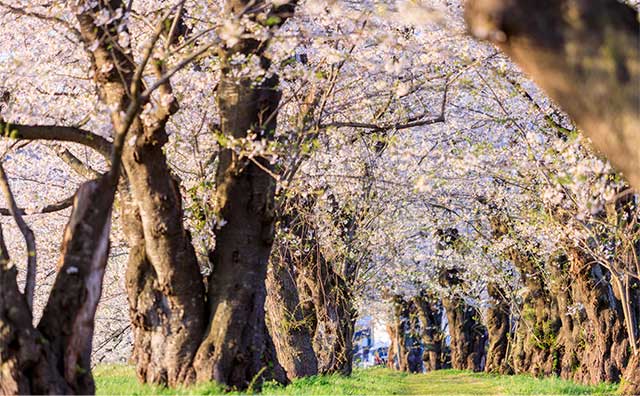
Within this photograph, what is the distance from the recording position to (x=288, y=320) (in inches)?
836

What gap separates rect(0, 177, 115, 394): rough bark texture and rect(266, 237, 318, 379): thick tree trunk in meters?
11.1

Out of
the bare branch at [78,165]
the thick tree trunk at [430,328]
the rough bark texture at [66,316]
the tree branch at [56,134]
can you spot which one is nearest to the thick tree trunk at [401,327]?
the thick tree trunk at [430,328]

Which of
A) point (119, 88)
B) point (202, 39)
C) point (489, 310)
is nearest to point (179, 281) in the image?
point (119, 88)

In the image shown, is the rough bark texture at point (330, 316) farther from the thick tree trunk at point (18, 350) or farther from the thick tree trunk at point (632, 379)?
the thick tree trunk at point (18, 350)

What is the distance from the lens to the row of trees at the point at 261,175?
32.7 ft

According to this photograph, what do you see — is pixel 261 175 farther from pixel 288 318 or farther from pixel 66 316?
pixel 288 318

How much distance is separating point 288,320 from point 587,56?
16.7 metres

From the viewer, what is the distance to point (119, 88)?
40.9ft

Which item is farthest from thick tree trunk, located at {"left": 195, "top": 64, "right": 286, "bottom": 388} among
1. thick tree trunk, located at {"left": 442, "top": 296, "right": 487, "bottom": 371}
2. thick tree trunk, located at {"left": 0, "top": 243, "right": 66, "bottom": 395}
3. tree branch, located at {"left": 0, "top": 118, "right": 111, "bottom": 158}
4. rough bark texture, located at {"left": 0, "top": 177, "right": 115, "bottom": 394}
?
thick tree trunk, located at {"left": 442, "top": 296, "right": 487, "bottom": 371}

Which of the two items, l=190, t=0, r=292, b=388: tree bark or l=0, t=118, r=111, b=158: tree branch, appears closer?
l=0, t=118, r=111, b=158: tree branch

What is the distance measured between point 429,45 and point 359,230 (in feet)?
24.7

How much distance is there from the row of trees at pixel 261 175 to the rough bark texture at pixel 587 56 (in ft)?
0.09

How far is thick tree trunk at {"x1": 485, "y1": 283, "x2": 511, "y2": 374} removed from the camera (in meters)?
37.7

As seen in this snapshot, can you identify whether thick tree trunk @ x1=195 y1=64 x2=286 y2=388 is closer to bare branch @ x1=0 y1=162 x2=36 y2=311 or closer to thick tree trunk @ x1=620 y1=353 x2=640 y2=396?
bare branch @ x1=0 y1=162 x2=36 y2=311
